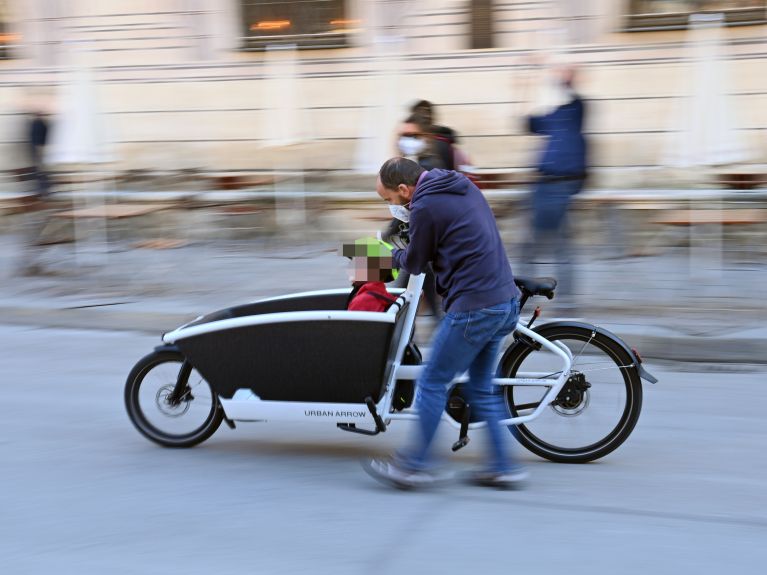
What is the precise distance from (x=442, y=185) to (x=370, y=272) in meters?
0.65

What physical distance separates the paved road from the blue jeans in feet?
0.62

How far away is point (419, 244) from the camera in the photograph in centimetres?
392

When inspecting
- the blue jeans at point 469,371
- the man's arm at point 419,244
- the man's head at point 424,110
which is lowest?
the blue jeans at point 469,371

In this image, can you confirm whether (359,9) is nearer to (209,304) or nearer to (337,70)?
(337,70)

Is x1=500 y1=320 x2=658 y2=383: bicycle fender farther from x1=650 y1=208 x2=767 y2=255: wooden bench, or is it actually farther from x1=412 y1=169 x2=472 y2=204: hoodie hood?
x1=650 y1=208 x2=767 y2=255: wooden bench

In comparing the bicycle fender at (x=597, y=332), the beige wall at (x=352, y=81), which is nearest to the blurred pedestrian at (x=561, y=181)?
the bicycle fender at (x=597, y=332)

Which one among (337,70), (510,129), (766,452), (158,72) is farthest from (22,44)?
(766,452)

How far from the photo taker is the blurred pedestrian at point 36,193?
9.85 meters

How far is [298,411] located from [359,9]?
11099mm

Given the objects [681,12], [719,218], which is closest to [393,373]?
[719,218]

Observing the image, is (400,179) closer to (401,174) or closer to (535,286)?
(401,174)

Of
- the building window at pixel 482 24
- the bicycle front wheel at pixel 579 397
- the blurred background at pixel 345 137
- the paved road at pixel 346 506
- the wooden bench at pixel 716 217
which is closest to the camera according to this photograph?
the paved road at pixel 346 506

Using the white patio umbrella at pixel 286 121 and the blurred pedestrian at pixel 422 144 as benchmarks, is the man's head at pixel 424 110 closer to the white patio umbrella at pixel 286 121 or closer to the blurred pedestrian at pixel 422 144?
the blurred pedestrian at pixel 422 144

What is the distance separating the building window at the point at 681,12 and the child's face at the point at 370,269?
33.5ft
